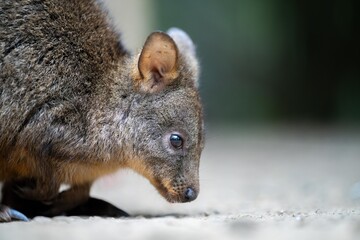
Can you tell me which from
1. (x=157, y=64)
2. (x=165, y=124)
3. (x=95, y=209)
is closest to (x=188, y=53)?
(x=157, y=64)

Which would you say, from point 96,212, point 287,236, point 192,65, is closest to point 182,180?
point 96,212

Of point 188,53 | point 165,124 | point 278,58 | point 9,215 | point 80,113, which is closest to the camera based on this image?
point 9,215

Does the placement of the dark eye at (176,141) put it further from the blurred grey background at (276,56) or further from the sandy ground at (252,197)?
the blurred grey background at (276,56)

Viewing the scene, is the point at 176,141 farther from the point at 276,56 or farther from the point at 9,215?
the point at 276,56

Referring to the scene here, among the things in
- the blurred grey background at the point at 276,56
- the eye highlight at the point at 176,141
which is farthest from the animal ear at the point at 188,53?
the blurred grey background at the point at 276,56

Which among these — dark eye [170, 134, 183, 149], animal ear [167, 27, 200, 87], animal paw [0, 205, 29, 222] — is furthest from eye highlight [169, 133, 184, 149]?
animal paw [0, 205, 29, 222]

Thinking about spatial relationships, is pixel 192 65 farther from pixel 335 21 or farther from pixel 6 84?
pixel 335 21
